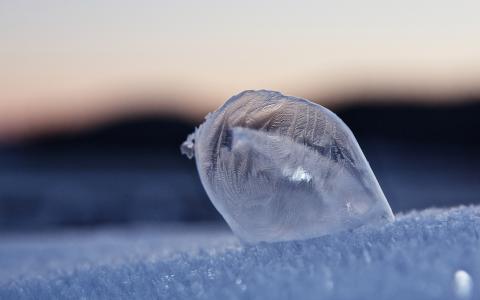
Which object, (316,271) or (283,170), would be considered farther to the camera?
(283,170)

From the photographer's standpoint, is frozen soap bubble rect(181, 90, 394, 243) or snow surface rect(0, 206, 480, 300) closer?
snow surface rect(0, 206, 480, 300)

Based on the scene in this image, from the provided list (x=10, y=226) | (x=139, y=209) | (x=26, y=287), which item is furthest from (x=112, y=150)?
(x=26, y=287)

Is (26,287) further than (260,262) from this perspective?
Yes

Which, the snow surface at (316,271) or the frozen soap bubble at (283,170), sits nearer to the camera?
the snow surface at (316,271)

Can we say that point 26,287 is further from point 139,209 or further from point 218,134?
point 139,209
